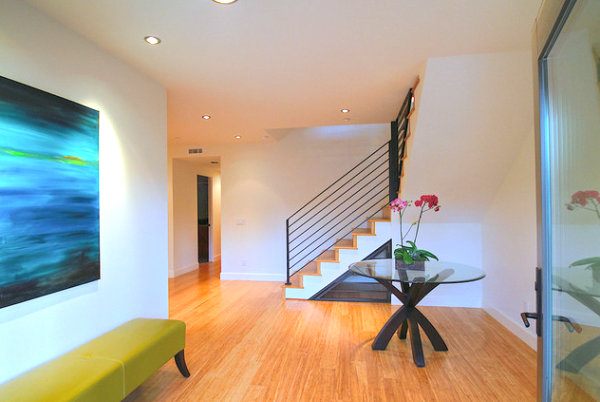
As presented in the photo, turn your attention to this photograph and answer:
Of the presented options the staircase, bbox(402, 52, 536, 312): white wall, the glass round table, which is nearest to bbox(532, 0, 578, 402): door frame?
the glass round table

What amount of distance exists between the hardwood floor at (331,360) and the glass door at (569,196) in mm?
1597

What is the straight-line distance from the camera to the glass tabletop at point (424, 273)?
2.58 meters

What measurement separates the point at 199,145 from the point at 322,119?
2.75 meters

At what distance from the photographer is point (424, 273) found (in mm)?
2805

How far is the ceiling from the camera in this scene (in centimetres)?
186

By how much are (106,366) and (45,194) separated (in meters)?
1.02

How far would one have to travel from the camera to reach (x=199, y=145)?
6031mm

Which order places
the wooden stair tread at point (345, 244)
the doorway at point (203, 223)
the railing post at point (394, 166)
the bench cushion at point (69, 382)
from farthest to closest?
1. the doorway at point (203, 223)
2. the wooden stair tread at point (345, 244)
3. the railing post at point (394, 166)
4. the bench cushion at point (69, 382)

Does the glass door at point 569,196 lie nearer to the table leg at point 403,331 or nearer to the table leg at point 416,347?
the table leg at point 416,347

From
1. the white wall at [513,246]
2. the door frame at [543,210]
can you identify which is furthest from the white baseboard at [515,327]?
the door frame at [543,210]

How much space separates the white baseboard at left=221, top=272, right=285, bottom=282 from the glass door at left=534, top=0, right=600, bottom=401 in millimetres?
5059

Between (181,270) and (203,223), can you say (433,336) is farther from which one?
(203,223)

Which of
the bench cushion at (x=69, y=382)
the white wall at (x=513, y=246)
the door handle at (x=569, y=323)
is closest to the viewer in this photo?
the door handle at (x=569, y=323)

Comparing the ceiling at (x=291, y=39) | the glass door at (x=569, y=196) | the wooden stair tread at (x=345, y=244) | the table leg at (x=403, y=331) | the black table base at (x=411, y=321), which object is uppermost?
the ceiling at (x=291, y=39)
